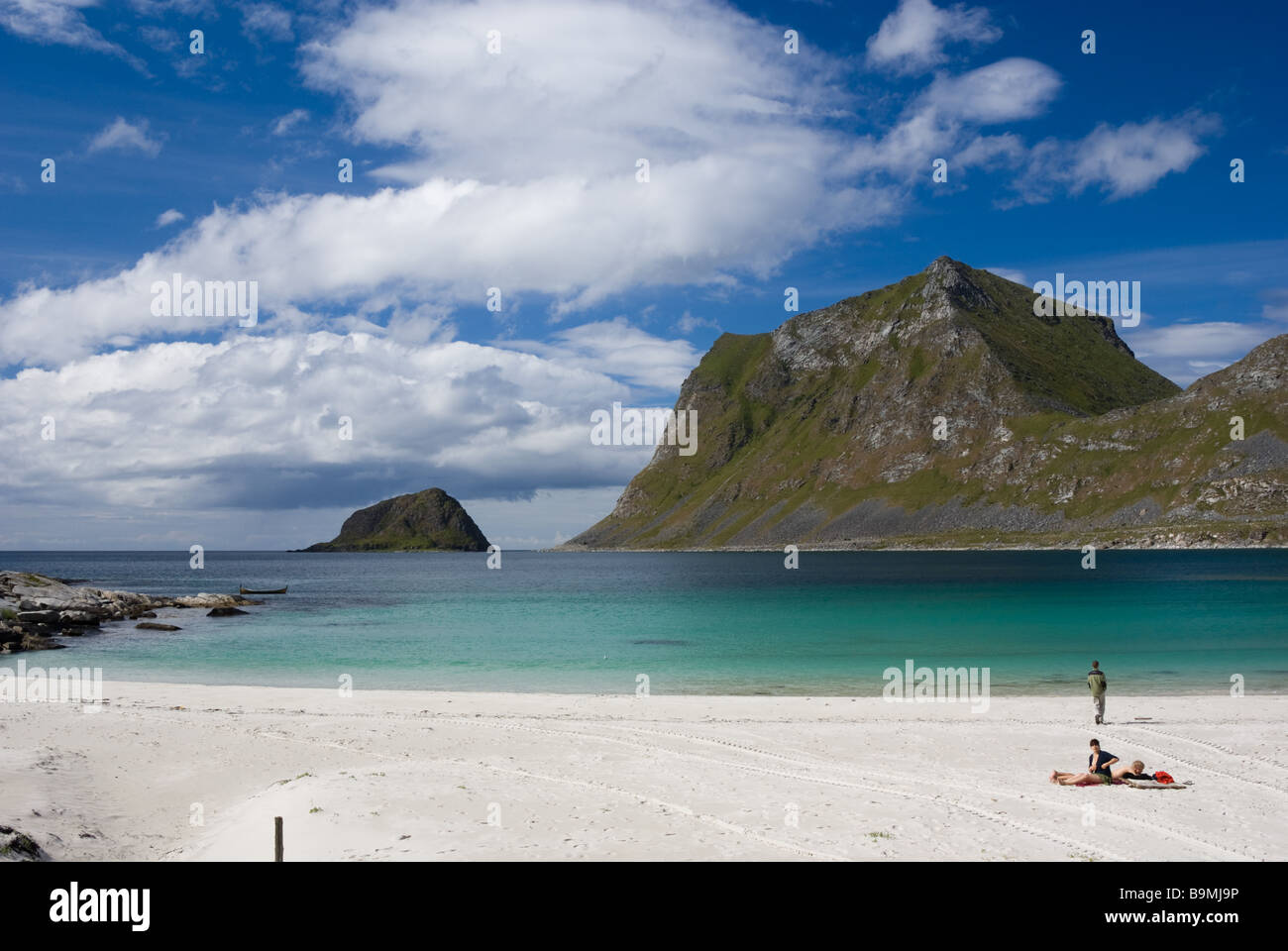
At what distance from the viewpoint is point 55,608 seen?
70375 mm

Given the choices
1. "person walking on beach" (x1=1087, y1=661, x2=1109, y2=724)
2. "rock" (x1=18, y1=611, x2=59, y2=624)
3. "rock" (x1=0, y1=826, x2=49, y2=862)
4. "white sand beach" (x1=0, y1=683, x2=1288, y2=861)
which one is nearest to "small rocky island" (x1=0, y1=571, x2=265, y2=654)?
"rock" (x1=18, y1=611, x2=59, y2=624)

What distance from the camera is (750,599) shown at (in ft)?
327

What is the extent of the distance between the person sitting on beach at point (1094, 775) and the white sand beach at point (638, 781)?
383 mm

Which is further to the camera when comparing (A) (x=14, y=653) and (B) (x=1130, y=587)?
(B) (x=1130, y=587)

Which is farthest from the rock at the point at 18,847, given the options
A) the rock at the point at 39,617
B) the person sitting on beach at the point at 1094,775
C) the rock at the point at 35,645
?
the rock at the point at 39,617

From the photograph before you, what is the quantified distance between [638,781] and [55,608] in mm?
69748

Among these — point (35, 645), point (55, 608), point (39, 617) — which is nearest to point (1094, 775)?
point (35, 645)

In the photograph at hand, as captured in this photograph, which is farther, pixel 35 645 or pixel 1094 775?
pixel 35 645

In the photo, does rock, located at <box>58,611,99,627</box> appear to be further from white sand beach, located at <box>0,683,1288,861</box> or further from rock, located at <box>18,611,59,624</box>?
white sand beach, located at <box>0,683,1288,861</box>

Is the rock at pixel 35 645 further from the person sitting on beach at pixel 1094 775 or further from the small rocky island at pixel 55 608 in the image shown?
the person sitting on beach at pixel 1094 775

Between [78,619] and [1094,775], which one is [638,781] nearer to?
[1094,775]
